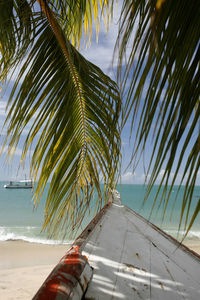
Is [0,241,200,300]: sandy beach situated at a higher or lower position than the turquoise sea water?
higher

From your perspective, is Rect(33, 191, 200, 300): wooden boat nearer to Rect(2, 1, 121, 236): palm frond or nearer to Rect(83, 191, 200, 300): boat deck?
Rect(83, 191, 200, 300): boat deck

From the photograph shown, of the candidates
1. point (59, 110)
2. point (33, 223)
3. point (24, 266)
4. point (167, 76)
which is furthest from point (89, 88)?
point (33, 223)

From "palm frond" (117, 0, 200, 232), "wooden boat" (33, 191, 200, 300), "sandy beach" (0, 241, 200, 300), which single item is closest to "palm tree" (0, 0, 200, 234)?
"palm frond" (117, 0, 200, 232)

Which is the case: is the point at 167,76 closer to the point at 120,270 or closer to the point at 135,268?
the point at 120,270

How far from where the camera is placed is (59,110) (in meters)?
1.76

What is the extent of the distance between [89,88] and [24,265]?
6740 millimetres

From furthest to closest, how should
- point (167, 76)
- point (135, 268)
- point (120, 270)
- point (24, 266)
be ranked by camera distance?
point (24, 266) → point (135, 268) → point (120, 270) → point (167, 76)

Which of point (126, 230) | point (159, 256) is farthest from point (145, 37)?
point (126, 230)

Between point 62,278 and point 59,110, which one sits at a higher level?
point 59,110

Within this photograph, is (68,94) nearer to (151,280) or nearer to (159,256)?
(151,280)

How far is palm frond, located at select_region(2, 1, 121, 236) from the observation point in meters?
1.66

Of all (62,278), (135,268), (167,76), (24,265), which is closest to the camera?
(167,76)

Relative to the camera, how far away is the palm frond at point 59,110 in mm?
1661

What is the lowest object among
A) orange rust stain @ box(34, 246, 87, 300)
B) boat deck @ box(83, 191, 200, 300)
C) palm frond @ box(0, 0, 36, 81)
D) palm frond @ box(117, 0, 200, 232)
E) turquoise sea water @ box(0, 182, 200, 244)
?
turquoise sea water @ box(0, 182, 200, 244)
